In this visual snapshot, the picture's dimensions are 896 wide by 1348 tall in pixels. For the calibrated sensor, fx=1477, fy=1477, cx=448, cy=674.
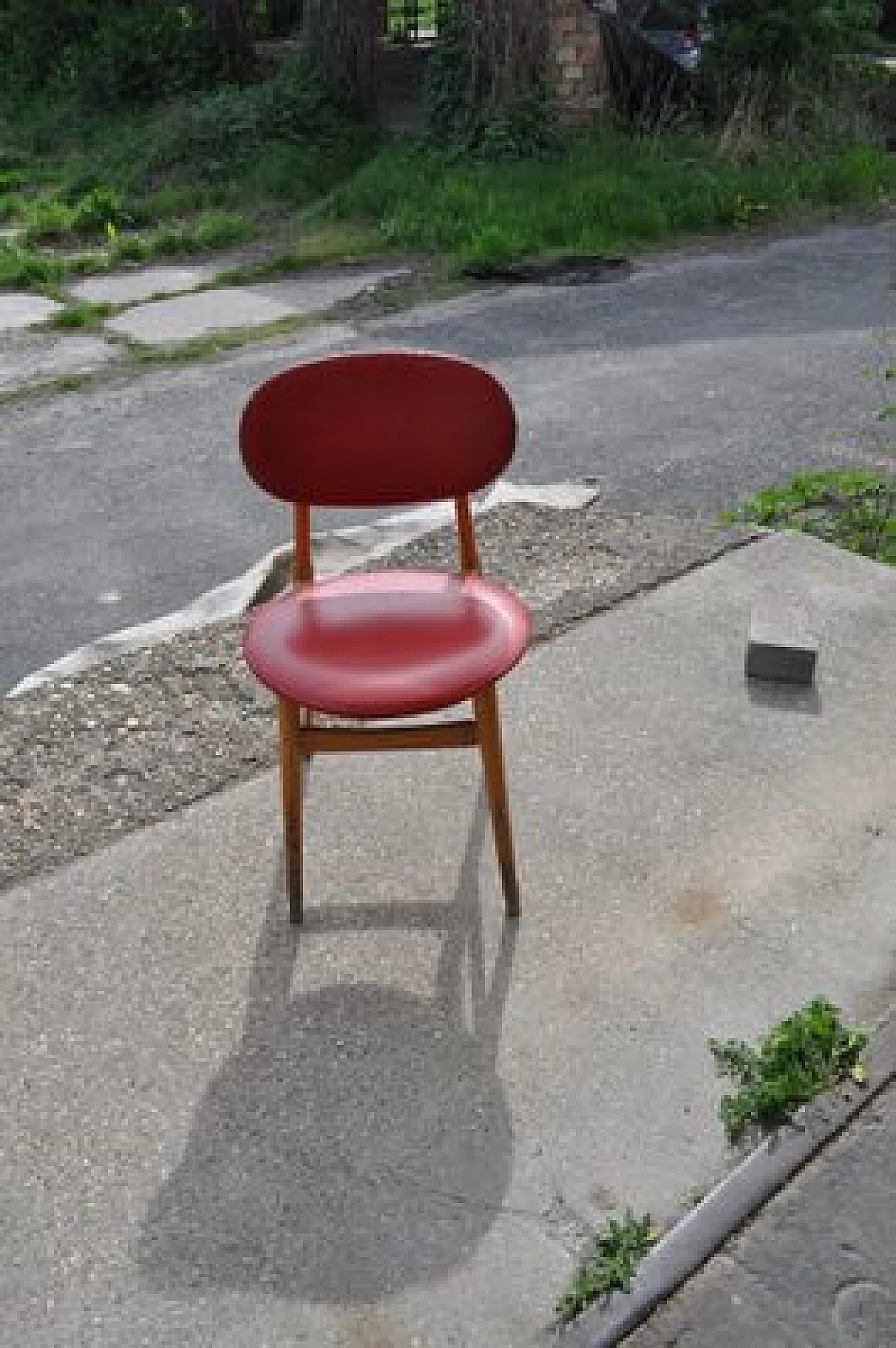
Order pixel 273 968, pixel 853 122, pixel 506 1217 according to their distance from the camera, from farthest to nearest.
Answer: pixel 853 122 < pixel 273 968 < pixel 506 1217

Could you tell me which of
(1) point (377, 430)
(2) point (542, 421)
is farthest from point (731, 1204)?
(2) point (542, 421)

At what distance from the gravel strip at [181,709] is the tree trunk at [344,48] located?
7.72 m

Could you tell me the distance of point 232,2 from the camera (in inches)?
522

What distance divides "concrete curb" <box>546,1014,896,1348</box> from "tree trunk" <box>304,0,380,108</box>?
10.3 metres

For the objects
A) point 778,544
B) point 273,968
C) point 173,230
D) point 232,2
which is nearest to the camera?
point 273,968

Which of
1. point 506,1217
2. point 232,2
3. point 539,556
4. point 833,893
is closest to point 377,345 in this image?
point 539,556

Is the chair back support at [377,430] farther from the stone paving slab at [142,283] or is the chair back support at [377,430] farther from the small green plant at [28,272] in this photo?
the small green plant at [28,272]

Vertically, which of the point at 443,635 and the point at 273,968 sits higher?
the point at 443,635

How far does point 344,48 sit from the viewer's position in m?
11.6

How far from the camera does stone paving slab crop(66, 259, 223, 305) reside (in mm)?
8750

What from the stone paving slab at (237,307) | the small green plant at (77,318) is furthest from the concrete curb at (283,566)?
the small green plant at (77,318)

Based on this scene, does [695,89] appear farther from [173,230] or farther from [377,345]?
[377,345]

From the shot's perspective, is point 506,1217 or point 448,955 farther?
point 448,955

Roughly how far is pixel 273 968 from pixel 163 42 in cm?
1227
